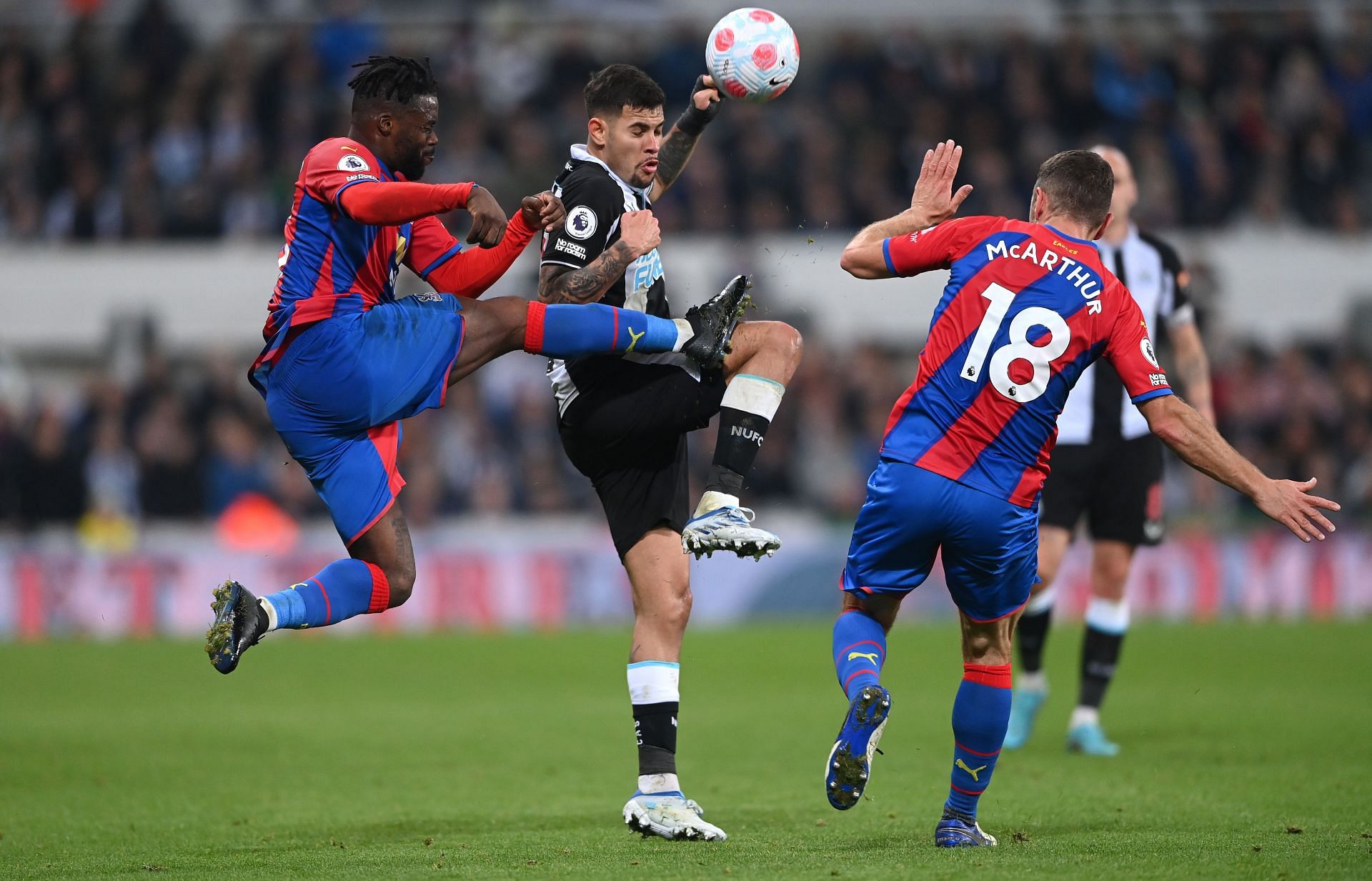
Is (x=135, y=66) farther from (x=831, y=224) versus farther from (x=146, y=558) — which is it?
(x=831, y=224)

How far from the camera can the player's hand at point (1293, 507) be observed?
201 inches

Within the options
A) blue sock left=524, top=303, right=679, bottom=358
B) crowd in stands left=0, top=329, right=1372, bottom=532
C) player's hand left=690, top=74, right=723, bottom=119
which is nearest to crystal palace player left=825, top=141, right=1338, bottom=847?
blue sock left=524, top=303, right=679, bottom=358

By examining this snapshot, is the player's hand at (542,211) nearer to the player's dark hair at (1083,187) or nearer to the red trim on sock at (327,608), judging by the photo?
the red trim on sock at (327,608)

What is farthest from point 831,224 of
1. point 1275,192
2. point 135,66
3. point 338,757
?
point 338,757

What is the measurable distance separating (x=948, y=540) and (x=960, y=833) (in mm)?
1021

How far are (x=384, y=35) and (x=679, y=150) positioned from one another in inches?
590

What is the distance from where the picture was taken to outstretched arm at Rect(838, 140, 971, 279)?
5684 mm

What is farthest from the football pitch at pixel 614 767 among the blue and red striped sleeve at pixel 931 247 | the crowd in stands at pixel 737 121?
the crowd in stands at pixel 737 121

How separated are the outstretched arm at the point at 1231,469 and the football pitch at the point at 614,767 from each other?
110 cm

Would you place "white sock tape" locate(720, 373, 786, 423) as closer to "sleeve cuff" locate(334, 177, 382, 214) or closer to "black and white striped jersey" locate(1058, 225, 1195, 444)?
"sleeve cuff" locate(334, 177, 382, 214)

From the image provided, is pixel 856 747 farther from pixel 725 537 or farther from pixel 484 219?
pixel 484 219

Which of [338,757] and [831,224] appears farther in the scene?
[831,224]

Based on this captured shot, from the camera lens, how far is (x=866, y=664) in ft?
17.9

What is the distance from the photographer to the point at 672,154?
6699mm
